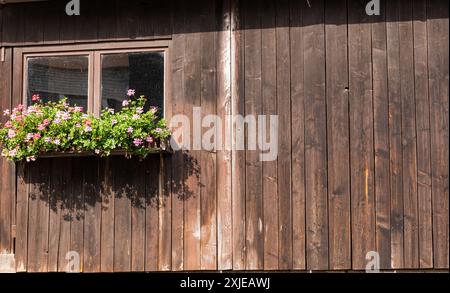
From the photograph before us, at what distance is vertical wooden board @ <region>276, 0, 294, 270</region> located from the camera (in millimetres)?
5684

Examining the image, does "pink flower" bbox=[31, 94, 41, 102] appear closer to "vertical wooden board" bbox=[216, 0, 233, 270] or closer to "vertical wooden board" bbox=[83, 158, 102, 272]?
"vertical wooden board" bbox=[83, 158, 102, 272]

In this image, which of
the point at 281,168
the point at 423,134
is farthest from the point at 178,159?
the point at 423,134

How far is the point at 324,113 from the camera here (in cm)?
576

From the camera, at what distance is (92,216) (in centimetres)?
592

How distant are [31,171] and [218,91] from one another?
6.19 feet

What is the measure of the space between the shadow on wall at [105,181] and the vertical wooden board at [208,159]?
11 cm

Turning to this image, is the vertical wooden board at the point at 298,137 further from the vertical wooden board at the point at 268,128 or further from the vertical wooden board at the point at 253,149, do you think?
the vertical wooden board at the point at 253,149

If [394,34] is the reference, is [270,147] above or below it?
below

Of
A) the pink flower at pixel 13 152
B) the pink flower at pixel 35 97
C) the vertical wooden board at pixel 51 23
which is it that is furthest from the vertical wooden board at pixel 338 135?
the pink flower at pixel 13 152

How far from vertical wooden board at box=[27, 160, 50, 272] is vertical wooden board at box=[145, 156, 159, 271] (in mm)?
940

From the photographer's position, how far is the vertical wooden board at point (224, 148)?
5754 millimetres

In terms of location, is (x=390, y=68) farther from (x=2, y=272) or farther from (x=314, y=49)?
(x=2, y=272)
